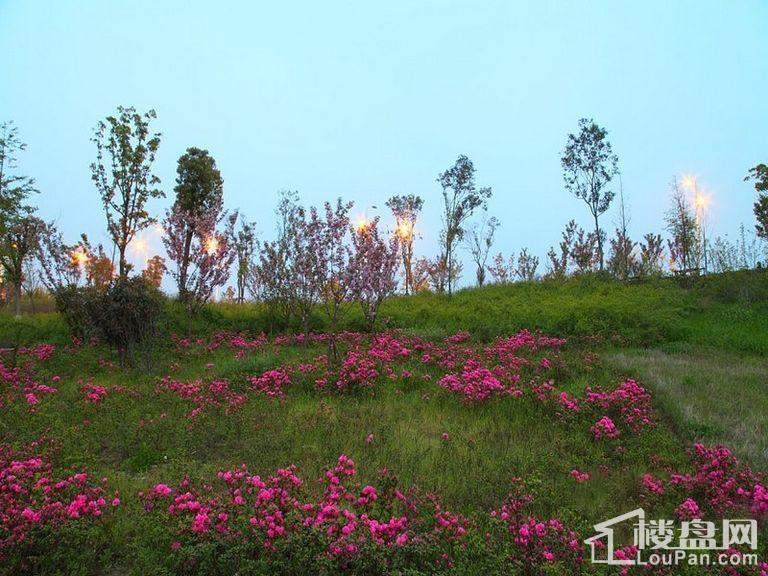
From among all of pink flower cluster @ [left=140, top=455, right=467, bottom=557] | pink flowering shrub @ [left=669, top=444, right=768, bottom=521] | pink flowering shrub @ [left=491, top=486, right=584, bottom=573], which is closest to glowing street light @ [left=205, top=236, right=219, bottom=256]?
pink flower cluster @ [left=140, top=455, right=467, bottom=557]

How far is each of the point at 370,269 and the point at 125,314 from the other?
6848 millimetres

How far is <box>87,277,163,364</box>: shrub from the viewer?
41.2 ft

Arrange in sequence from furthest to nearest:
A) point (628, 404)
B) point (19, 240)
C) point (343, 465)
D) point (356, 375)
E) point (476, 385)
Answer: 1. point (19, 240)
2. point (356, 375)
3. point (476, 385)
4. point (628, 404)
5. point (343, 465)

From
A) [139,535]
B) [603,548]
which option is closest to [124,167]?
[139,535]

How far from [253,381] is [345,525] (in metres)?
6.19

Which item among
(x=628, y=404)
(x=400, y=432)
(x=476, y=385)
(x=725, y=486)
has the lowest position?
(x=725, y=486)

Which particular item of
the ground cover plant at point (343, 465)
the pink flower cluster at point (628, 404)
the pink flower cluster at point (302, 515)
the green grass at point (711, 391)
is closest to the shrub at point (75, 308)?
the ground cover plant at point (343, 465)

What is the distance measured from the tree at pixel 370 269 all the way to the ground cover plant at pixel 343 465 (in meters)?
2.51

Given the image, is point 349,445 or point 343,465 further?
point 349,445

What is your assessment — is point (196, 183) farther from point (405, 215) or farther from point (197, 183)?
point (405, 215)

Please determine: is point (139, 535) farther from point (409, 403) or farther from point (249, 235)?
point (249, 235)

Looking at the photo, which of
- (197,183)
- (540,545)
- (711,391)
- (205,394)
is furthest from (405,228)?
(540,545)

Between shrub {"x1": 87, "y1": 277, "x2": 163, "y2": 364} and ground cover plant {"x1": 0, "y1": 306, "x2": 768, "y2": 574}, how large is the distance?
0.86m

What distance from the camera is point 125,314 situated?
12.6 meters
